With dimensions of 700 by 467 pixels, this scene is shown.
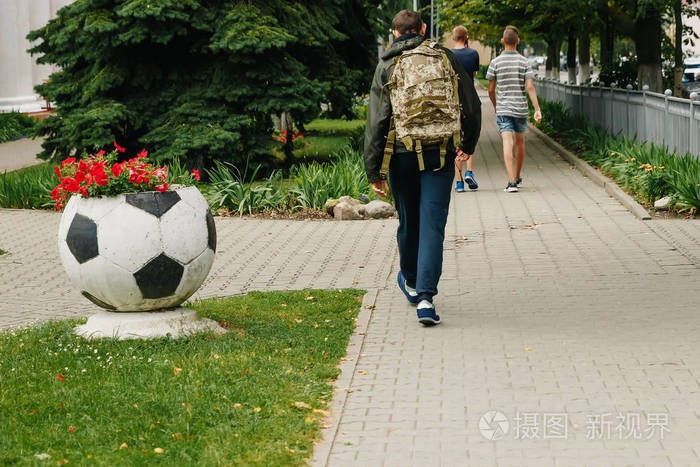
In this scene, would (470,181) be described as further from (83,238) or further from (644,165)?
(83,238)

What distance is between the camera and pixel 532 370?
562 centimetres

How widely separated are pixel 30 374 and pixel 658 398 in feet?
10.7

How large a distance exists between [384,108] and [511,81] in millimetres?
7095

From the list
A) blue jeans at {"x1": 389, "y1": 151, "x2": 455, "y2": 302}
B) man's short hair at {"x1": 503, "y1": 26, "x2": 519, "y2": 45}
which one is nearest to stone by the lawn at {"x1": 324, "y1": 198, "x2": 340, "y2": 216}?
A: man's short hair at {"x1": 503, "y1": 26, "x2": 519, "y2": 45}

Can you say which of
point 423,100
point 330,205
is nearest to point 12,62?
point 330,205

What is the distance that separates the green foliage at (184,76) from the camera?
14.9m

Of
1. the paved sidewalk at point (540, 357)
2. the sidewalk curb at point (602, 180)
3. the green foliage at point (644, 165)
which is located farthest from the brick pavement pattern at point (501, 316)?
the green foliage at point (644, 165)

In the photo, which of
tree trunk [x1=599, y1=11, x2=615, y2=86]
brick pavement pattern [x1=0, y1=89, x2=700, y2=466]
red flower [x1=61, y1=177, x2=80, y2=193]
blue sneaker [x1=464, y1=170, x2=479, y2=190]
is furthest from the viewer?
tree trunk [x1=599, y1=11, x2=615, y2=86]

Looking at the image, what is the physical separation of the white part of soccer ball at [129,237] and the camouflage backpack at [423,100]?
1658mm

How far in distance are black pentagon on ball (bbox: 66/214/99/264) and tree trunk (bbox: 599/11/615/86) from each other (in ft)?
52.5

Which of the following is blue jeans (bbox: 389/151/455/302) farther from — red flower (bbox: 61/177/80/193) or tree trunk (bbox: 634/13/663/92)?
tree trunk (bbox: 634/13/663/92)

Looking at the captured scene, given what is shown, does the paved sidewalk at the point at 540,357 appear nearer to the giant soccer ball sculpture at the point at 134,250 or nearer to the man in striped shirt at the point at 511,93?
the giant soccer ball sculpture at the point at 134,250

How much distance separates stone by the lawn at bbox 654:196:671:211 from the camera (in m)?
11.5

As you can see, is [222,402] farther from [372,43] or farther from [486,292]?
[372,43]
